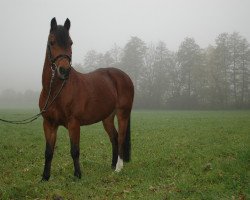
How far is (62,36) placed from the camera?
741cm

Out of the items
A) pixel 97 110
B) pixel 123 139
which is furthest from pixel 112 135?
pixel 97 110

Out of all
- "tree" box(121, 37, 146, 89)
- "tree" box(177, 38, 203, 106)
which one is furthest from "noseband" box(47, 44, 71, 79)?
"tree" box(121, 37, 146, 89)

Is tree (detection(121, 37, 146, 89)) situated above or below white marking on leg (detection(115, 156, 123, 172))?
above

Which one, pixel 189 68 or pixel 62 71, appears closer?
pixel 62 71

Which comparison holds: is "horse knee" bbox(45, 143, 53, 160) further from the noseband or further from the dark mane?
the dark mane

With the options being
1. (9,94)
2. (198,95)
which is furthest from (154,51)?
(9,94)

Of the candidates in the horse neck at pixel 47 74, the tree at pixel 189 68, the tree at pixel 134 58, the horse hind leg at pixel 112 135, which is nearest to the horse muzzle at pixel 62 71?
the horse neck at pixel 47 74

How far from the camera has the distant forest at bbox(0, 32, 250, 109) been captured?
63.1 m

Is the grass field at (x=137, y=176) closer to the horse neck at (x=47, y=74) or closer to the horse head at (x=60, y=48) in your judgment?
the horse neck at (x=47, y=74)

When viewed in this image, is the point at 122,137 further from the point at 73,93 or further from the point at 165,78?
the point at 165,78

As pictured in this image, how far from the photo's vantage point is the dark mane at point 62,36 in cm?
739

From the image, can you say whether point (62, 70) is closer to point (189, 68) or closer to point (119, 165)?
point (119, 165)

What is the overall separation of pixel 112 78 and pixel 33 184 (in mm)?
3941

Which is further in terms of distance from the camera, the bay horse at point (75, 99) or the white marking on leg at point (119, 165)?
the white marking on leg at point (119, 165)
